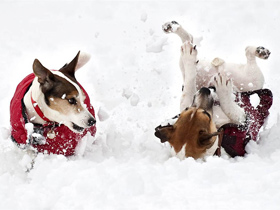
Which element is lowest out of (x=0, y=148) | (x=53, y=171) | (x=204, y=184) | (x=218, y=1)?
(x=0, y=148)

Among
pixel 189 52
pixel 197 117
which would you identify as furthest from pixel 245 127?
pixel 189 52

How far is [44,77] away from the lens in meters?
3.77

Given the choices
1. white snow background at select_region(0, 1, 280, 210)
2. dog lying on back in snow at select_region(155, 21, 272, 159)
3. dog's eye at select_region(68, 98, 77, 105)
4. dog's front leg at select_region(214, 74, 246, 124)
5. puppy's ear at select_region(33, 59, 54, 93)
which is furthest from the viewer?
dog's front leg at select_region(214, 74, 246, 124)

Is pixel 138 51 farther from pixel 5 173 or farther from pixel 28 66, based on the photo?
pixel 5 173

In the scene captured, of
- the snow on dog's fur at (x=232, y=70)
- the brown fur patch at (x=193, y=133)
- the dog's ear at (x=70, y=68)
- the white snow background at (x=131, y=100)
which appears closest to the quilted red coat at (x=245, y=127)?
the white snow background at (x=131, y=100)

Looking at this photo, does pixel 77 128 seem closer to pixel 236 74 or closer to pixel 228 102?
pixel 228 102

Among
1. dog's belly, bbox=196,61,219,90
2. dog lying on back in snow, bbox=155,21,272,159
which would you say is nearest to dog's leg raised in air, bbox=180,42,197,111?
dog lying on back in snow, bbox=155,21,272,159

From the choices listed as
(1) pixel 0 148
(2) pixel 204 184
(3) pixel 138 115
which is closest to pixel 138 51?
(3) pixel 138 115

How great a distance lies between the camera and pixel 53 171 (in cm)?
350

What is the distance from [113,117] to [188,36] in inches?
52.1

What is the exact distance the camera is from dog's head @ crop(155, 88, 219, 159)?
141 inches

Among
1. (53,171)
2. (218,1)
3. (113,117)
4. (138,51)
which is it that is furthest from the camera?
(218,1)

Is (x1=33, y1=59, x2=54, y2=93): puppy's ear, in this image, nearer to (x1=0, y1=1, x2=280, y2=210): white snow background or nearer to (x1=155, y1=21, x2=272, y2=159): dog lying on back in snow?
(x1=0, y1=1, x2=280, y2=210): white snow background

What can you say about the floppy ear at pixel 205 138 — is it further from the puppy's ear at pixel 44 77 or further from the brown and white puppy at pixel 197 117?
the puppy's ear at pixel 44 77
